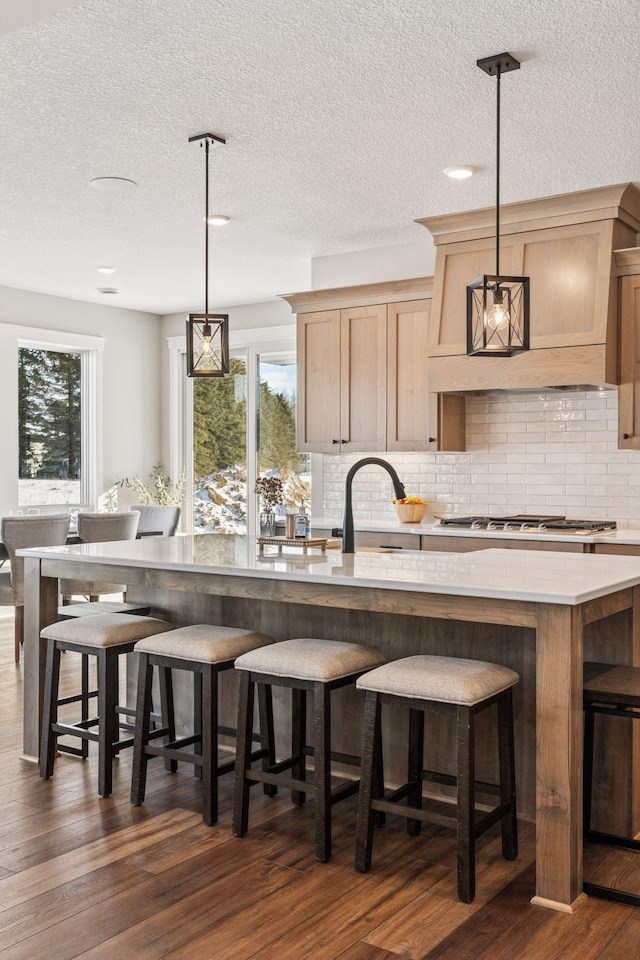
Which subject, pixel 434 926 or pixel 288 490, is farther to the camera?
pixel 288 490

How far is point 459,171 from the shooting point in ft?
14.6

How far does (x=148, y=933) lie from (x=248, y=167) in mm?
3478

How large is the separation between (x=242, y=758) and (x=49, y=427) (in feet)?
18.3

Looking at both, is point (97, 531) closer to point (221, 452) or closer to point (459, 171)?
point (221, 452)

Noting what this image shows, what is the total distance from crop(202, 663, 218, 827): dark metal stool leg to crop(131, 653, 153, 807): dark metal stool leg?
26 centimetres

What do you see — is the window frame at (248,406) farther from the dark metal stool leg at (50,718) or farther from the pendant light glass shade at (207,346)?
the dark metal stool leg at (50,718)

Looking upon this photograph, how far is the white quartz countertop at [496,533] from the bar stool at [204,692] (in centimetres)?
208

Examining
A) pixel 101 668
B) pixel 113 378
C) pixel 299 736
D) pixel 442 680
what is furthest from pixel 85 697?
pixel 113 378

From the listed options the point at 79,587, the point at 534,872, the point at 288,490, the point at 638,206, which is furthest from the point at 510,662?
the point at 288,490

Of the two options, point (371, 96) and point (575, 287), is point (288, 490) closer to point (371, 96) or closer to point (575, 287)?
point (575, 287)

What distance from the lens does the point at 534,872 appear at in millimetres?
2656

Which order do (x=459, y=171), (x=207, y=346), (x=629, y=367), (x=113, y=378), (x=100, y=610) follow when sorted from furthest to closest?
(x=113, y=378) < (x=629, y=367) < (x=459, y=171) < (x=207, y=346) < (x=100, y=610)

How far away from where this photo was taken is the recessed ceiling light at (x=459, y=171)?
442 centimetres

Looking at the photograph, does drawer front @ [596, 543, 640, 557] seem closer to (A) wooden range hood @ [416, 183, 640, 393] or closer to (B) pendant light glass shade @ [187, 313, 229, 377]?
(A) wooden range hood @ [416, 183, 640, 393]
